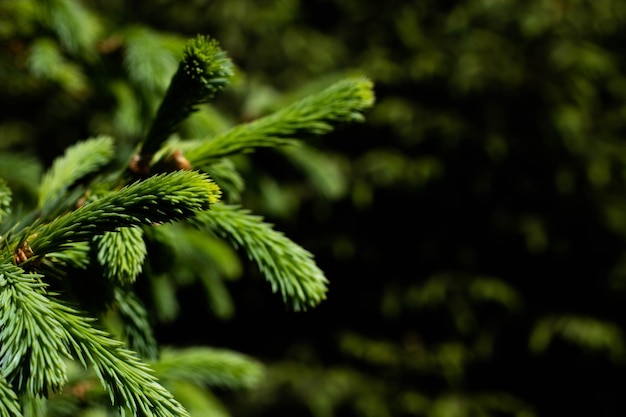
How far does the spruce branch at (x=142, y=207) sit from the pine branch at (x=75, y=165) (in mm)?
271

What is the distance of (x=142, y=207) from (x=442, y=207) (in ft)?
9.29

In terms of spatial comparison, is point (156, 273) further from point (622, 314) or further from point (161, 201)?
point (622, 314)

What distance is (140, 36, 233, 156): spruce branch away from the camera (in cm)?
66

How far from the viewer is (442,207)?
10.5 ft

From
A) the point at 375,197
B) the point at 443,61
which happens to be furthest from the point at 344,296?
the point at 443,61

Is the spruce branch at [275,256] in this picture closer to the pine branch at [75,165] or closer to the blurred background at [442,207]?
the pine branch at [75,165]

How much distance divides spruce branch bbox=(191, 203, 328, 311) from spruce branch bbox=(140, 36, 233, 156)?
0.14 metres

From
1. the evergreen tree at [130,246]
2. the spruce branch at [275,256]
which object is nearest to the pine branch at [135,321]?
the evergreen tree at [130,246]

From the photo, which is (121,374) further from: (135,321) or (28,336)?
(135,321)

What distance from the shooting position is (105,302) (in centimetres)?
74

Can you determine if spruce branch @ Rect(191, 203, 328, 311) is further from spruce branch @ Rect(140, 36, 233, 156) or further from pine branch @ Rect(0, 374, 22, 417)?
pine branch @ Rect(0, 374, 22, 417)

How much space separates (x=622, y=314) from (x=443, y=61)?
5.71 ft

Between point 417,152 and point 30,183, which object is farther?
point 417,152

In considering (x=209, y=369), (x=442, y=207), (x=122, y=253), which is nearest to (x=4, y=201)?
(x=122, y=253)
